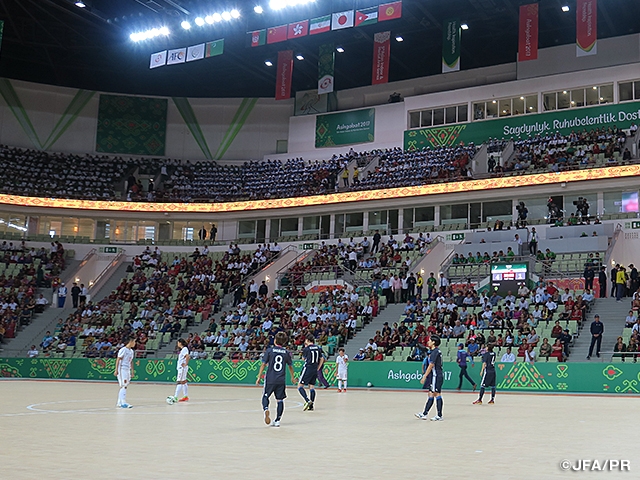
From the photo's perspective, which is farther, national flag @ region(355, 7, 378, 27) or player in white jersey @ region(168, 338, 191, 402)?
national flag @ region(355, 7, 378, 27)

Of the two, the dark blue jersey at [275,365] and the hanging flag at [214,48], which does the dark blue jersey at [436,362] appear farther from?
the hanging flag at [214,48]

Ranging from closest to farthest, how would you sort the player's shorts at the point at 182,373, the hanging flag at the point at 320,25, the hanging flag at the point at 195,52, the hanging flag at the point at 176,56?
the player's shorts at the point at 182,373, the hanging flag at the point at 320,25, the hanging flag at the point at 195,52, the hanging flag at the point at 176,56

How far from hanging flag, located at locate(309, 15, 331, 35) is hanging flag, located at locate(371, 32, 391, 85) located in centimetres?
625

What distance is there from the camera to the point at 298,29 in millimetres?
→ 42312

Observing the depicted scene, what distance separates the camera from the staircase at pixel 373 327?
35750mm

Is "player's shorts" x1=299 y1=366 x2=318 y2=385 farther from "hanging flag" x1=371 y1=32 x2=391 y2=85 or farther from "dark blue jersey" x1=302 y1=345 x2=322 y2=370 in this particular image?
"hanging flag" x1=371 y1=32 x2=391 y2=85

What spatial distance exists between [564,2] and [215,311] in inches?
1191

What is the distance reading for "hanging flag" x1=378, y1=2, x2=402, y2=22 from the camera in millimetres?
39281

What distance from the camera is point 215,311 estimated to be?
148 ft

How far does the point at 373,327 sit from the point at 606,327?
1125cm

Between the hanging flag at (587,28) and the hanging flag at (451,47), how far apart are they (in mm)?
8494

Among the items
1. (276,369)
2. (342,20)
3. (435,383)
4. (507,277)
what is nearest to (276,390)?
(276,369)

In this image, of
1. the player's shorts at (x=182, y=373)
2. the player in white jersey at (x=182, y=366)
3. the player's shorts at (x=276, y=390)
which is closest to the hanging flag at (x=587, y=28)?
the player in white jersey at (x=182, y=366)

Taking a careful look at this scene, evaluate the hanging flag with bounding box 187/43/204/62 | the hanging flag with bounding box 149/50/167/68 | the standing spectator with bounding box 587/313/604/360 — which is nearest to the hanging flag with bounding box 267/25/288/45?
the hanging flag with bounding box 187/43/204/62
